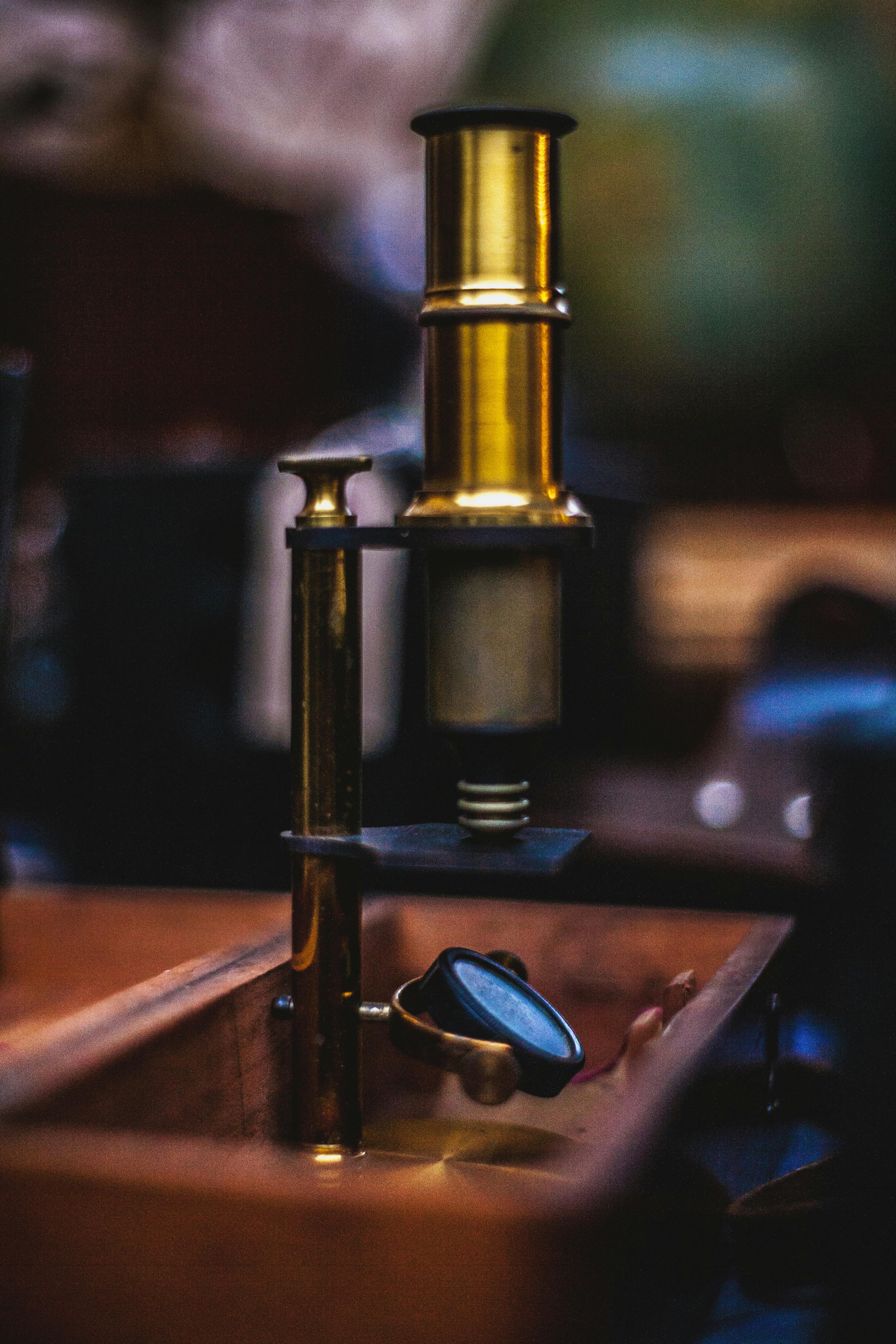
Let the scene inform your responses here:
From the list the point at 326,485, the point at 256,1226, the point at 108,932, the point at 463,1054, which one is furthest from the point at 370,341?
the point at 256,1226

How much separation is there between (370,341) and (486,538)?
2.76m

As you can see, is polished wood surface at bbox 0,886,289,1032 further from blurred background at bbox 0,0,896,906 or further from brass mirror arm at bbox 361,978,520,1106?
blurred background at bbox 0,0,896,906

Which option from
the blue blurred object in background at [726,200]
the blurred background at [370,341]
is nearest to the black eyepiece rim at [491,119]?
the blurred background at [370,341]

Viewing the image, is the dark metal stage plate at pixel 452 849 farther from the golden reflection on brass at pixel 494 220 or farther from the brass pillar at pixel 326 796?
the golden reflection on brass at pixel 494 220

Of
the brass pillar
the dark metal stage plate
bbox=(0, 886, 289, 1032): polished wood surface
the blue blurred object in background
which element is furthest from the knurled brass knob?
the blue blurred object in background

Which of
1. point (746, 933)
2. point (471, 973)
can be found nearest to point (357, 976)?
point (471, 973)

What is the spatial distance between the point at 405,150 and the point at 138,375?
2.47 feet

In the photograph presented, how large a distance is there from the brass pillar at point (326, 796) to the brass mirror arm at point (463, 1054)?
0.03 m

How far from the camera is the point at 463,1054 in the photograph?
0.58 meters

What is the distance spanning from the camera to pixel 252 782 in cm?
160

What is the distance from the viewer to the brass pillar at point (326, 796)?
25.0 inches

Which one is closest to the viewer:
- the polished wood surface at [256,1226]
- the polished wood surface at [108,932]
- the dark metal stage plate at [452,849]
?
the polished wood surface at [256,1226]

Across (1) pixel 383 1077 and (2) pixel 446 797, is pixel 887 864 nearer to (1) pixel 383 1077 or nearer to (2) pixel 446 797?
(1) pixel 383 1077

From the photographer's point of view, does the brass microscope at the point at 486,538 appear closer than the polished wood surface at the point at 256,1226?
No
